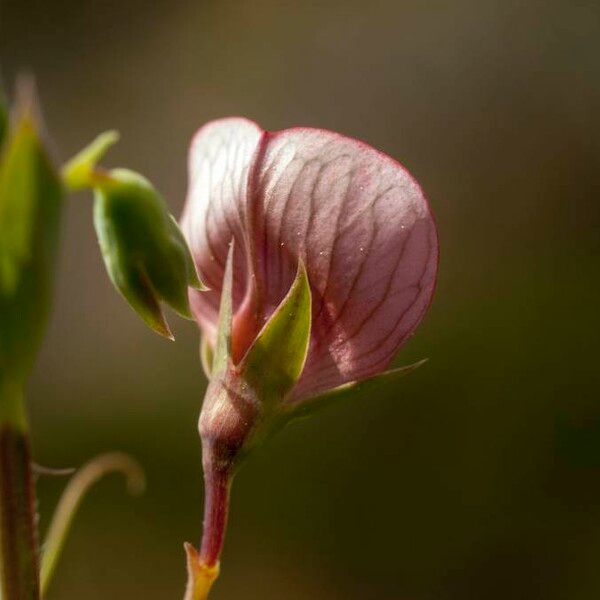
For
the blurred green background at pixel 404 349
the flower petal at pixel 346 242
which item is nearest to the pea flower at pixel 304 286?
the flower petal at pixel 346 242

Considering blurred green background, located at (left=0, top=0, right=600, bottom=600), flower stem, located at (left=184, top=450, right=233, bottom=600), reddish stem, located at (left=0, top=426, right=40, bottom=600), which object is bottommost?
blurred green background, located at (left=0, top=0, right=600, bottom=600)

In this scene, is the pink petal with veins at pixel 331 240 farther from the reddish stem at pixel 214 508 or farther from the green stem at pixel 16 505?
the green stem at pixel 16 505

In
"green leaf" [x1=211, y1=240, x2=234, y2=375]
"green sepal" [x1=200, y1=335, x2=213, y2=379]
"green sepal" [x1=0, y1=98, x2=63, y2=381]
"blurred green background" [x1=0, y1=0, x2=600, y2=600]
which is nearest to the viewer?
"green sepal" [x1=0, y1=98, x2=63, y2=381]

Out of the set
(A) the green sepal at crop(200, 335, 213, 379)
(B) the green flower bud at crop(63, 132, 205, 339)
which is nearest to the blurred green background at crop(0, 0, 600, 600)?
(A) the green sepal at crop(200, 335, 213, 379)

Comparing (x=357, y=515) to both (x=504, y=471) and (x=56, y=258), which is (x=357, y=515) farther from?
(x=56, y=258)

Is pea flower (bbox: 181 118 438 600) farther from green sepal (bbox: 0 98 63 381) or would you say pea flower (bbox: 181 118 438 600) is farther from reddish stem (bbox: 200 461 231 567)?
green sepal (bbox: 0 98 63 381)

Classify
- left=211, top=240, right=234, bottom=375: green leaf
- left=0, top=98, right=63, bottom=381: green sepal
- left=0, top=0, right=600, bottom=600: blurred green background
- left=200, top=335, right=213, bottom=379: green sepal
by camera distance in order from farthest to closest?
left=0, top=0, right=600, bottom=600: blurred green background, left=200, top=335, right=213, bottom=379: green sepal, left=211, top=240, right=234, bottom=375: green leaf, left=0, top=98, right=63, bottom=381: green sepal
